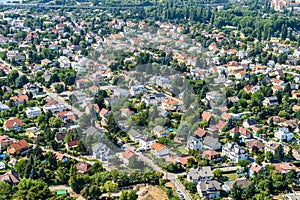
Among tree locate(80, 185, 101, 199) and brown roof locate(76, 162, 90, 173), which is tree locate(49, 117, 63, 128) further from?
tree locate(80, 185, 101, 199)

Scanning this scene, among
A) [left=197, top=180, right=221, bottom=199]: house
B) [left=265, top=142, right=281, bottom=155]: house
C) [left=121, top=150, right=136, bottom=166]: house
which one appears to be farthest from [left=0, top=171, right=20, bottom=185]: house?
[left=265, top=142, right=281, bottom=155]: house

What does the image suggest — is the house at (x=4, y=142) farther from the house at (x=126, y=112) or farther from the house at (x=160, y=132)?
the house at (x=160, y=132)

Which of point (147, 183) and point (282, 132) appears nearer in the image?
point (147, 183)

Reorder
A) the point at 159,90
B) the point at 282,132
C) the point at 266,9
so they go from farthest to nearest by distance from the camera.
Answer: the point at 266,9, the point at 159,90, the point at 282,132

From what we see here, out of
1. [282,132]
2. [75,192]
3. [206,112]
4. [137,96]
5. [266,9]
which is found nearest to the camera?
[75,192]

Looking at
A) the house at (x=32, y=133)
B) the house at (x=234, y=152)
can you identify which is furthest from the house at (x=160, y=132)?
the house at (x=32, y=133)

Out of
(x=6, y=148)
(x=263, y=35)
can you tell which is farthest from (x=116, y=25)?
(x=6, y=148)

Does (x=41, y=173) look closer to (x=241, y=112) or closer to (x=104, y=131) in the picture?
(x=104, y=131)
